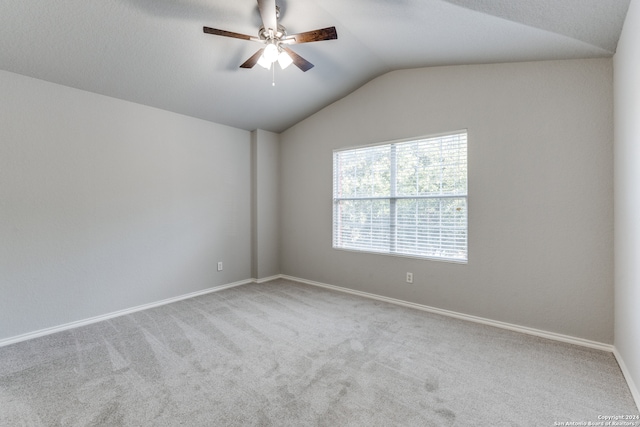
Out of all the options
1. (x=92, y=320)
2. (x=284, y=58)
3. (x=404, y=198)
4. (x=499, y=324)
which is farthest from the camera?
(x=404, y=198)

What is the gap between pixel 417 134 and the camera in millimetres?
3469

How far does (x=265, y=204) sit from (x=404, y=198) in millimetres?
2283

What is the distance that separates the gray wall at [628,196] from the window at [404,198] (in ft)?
3.87

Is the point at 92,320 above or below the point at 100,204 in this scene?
below

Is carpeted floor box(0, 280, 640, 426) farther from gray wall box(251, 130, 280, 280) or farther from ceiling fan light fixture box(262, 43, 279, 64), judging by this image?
ceiling fan light fixture box(262, 43, 279, 64)

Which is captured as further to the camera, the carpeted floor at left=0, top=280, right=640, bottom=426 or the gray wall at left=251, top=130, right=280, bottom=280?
the gray wall at left=251, top=130, right=280, bottom=280

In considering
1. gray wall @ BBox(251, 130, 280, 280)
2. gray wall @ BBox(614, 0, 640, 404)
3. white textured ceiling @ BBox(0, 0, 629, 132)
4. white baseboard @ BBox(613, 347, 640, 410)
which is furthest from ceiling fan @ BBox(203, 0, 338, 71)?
white baseboard @ BBox(613, 347, 640, 410)

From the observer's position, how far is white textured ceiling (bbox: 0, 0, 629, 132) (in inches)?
84.7

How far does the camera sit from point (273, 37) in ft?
7.74

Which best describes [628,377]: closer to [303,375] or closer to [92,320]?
[303,375]

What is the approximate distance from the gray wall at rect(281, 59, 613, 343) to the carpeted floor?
1.19 ft

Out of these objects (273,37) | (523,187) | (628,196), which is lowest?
(628,196)

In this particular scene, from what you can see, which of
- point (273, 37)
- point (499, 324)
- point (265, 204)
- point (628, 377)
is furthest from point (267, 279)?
point (628, 377)

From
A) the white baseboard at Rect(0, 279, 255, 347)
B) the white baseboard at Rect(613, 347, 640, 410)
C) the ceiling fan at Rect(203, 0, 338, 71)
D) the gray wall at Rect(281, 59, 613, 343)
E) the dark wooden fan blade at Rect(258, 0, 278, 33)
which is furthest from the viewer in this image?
the white baseboard at Rect(0, 279, 255, 347)
